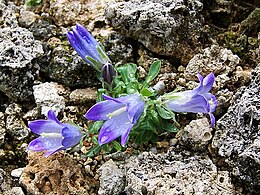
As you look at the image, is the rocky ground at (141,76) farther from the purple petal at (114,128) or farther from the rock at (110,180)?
the purple petal at (114,128)

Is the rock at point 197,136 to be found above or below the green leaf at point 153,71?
below

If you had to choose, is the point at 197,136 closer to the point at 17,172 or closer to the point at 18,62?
the point at 17,172

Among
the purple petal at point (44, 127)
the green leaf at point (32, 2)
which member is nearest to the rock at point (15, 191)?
the purple petal at point (44, 127)

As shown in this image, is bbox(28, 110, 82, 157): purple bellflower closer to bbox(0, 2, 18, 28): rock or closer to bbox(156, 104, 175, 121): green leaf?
bbox(156, 104, 175, 121): green leaf

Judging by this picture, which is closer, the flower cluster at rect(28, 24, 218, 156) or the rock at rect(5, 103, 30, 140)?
the flower cluster at rect(28, 24, 218, 156)

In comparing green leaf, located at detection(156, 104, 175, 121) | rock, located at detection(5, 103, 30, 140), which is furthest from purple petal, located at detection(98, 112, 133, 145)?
rock, located at detection(5, 103, 30, 140)

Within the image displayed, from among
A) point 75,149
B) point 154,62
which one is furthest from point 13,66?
point 154,62

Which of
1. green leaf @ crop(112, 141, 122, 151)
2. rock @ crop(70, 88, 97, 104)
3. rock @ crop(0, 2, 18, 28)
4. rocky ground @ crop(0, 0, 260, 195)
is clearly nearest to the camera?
rocky ground @ crop(0, 0, 260, 195)
